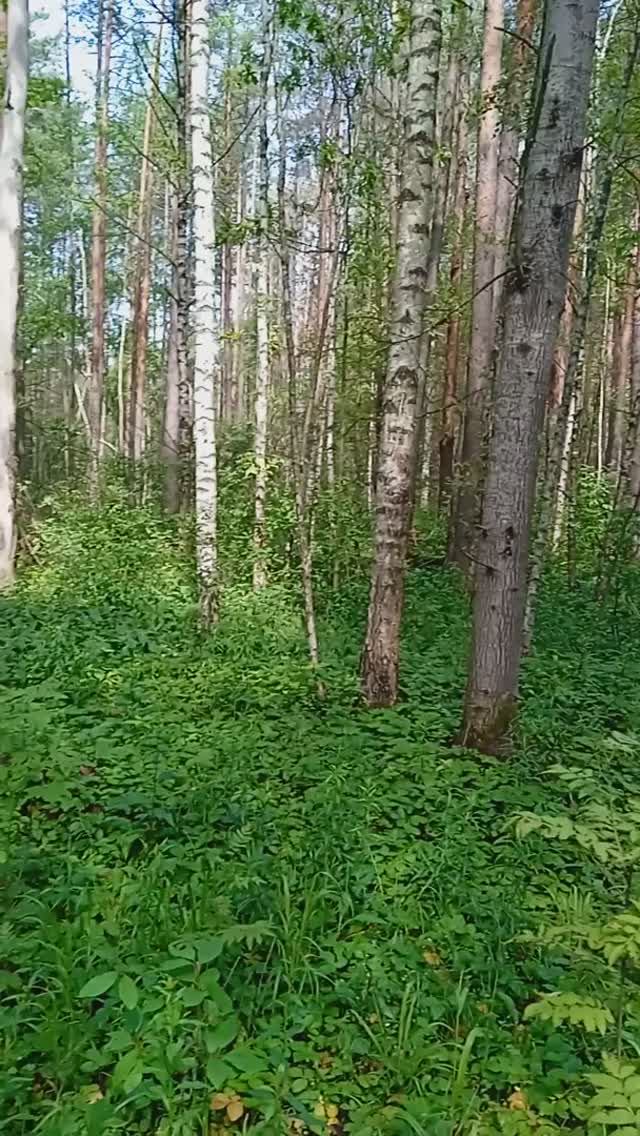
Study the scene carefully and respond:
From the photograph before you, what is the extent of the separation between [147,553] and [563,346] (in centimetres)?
673

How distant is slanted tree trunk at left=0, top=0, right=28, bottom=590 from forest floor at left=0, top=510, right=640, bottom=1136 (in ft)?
12.7

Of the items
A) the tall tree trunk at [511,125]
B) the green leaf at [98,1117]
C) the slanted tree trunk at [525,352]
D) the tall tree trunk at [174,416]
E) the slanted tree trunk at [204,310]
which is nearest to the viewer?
the green leaf at [98,1117]

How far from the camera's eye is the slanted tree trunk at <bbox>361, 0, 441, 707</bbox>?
5.25 metres

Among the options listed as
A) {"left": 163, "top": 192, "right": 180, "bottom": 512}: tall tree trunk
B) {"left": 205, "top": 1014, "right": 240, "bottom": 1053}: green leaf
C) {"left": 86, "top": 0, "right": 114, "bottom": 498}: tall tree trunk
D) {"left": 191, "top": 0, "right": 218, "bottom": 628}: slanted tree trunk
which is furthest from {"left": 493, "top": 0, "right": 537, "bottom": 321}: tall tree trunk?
{"left": 86, "top": 0, "right": 114, "bottom": 498}: tall tree trunk

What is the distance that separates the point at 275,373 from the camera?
22.5 metres

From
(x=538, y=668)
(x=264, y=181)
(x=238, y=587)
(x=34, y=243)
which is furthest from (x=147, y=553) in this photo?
(x=34, y=243)

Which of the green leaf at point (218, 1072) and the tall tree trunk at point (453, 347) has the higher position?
the tall tree trunk at point (453, 347)

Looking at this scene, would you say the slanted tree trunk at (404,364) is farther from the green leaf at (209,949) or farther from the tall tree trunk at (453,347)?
the tall tree trunk at (453,347)

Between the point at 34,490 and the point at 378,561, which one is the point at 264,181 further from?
the point at 34,490

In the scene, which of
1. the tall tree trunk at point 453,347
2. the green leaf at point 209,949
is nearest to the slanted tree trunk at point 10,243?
the tall tree trunk at point 453,347

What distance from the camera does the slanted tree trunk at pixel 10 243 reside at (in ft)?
28.9

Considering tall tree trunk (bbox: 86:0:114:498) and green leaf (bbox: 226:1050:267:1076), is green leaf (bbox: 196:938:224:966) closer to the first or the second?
green leaf (bbox: 226:1050:267:1076)

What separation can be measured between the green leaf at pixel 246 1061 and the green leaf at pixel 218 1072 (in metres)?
0.02

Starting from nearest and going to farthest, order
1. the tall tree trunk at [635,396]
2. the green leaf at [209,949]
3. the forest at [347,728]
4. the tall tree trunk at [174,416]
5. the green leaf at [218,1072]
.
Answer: the green leaf at [218,1072]
the forest at [347,728]
the green leaf at [209,949]
the tall tree trunk at [635,396]
the tall tree trunk at [174,416]
